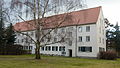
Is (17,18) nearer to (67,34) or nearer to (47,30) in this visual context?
(47,30)

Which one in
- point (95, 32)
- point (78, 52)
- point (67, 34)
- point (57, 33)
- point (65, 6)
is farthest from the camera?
point (78, 52)

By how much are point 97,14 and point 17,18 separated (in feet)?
72.7

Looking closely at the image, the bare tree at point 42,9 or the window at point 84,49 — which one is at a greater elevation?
the bare tree at point 42,9

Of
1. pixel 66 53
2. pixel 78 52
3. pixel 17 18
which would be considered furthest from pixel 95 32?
pixel 17 18

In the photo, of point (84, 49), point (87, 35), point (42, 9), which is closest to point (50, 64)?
point (42, 9)

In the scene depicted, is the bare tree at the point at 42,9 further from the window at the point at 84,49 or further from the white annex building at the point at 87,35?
the window at the point at 84,49

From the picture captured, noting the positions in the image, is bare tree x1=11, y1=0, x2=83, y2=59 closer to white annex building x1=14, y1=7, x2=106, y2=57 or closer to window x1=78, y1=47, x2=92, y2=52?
white annex building x1=14, y1=7, x2=106, y2=57

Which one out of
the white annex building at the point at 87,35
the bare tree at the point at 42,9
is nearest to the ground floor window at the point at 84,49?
the white annex building at the point at 87,35

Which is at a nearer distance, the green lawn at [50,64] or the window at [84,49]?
the green lawn at [50,64]

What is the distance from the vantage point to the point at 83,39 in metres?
44.5

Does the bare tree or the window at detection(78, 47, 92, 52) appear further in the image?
the window at detection(78, 47, 92, 52)

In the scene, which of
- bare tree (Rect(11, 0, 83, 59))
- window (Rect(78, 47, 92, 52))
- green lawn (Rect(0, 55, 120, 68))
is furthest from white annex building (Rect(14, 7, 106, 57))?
green lawn (Rect(0, 55, 120, 68))

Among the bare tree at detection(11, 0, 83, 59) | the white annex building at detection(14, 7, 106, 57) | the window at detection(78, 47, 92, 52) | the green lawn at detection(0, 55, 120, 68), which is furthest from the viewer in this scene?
the window at detection(78, 47, 92, 52)

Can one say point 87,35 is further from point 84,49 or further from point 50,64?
point 50,64
